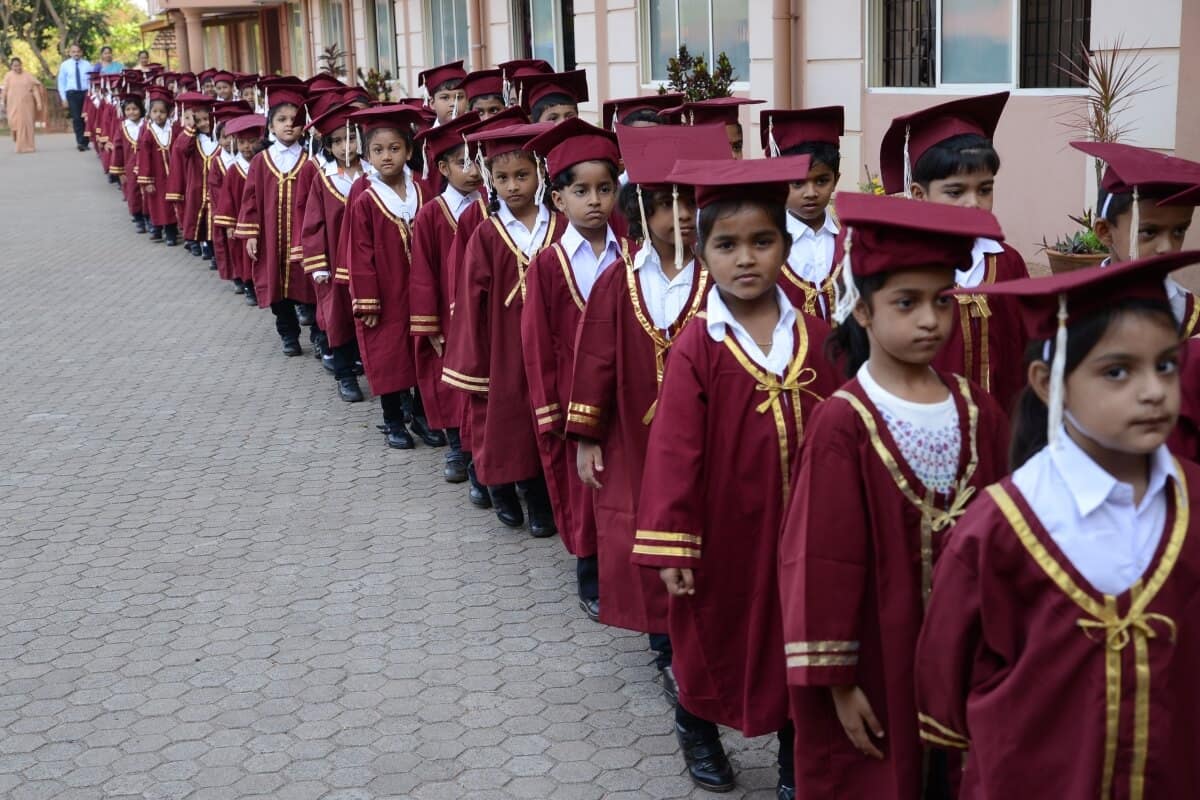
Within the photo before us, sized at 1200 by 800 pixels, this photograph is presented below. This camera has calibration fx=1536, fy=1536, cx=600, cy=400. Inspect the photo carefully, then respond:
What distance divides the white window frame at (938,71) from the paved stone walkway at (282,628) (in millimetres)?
4462

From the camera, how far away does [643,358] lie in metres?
4.70

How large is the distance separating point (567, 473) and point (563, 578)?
1.59 feet

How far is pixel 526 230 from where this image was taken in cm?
650

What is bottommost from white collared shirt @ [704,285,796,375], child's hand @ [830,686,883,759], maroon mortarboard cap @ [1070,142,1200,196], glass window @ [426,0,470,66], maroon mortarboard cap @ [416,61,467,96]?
child's hand @ [830,686,883,759]

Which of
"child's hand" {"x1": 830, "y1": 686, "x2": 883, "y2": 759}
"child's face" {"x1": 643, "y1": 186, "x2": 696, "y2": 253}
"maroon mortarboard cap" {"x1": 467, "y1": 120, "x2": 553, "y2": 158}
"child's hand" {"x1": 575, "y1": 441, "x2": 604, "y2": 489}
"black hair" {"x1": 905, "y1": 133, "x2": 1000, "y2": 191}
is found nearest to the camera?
"child's hand" {"x1": 830, "y1": 686, "x2": 883, "y2": 759}

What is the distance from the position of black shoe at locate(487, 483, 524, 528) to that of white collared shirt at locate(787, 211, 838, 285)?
80.1 inches

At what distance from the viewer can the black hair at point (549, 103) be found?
8281mm

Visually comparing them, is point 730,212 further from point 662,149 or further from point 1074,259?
point 1074,259

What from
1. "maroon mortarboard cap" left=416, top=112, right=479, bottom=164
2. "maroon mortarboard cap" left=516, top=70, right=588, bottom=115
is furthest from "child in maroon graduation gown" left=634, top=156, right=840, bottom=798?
"maroon mortarboard cap" left=516, top=70, right=588, bottom=115

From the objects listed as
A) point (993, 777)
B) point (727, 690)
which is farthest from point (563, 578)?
point (993, 777)

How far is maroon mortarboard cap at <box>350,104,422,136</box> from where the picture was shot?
26.9 feet

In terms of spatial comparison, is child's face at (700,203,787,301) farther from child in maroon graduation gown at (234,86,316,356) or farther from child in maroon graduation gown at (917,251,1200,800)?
child in maroon graduation gown at (234,86,316,356)

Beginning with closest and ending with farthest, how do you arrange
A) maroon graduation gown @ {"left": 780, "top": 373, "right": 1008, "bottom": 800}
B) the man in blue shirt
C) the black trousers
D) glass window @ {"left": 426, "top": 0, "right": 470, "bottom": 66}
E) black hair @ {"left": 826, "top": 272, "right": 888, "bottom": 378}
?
maroon graduation gown @ {"left": 780, "top": 373, "right": 1008, "bottom": 800} < black hair @ {"left": 826, "top": 272, "right": 888, "bottom": 378} < glass window @ {"left": 426, "top": 0, "right": 470, "bottom": 66} < the man in blue shirt < the black trousers

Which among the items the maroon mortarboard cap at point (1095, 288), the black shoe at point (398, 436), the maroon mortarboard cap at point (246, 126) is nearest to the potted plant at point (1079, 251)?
the black shoe at point (398, 436)
